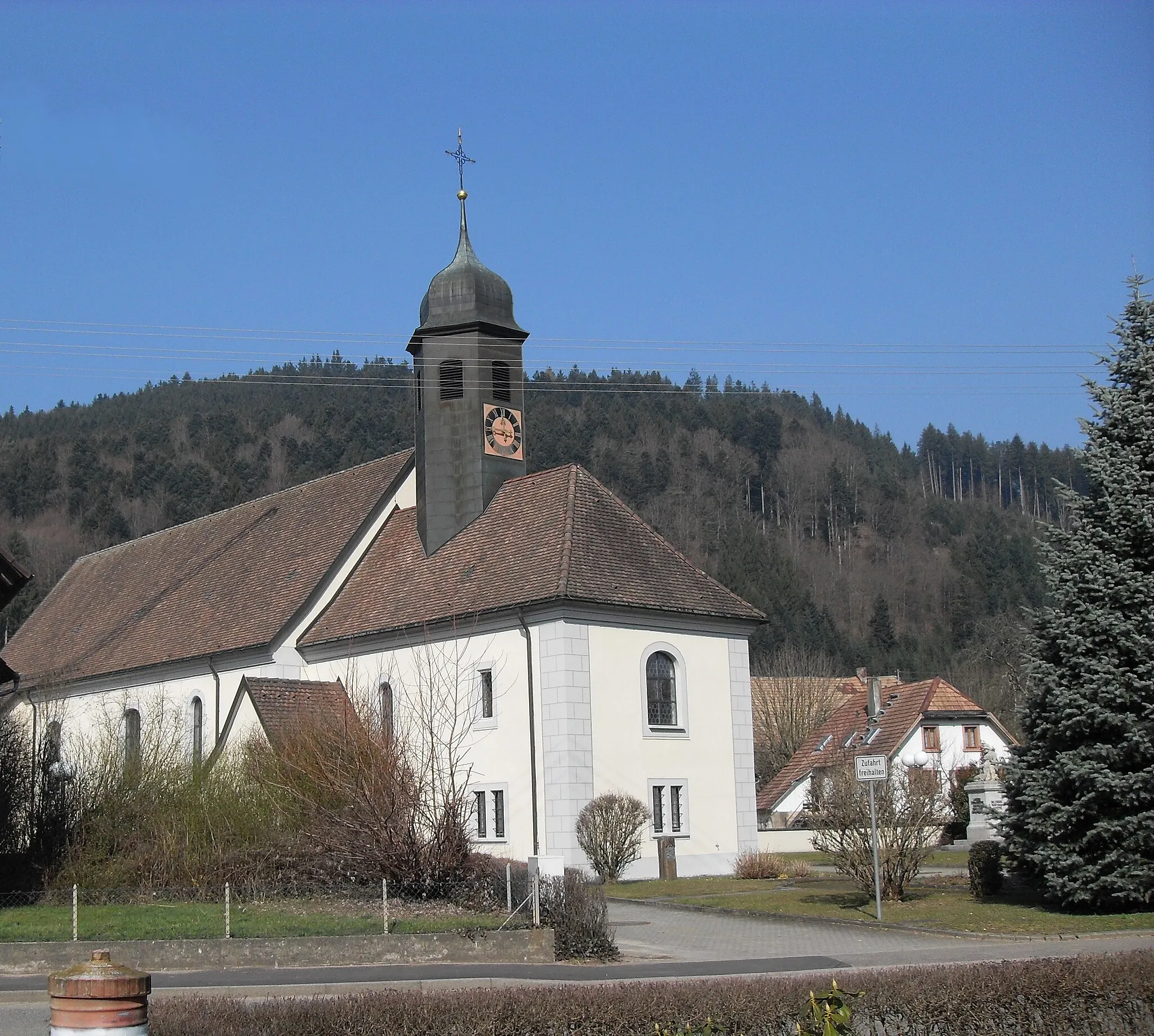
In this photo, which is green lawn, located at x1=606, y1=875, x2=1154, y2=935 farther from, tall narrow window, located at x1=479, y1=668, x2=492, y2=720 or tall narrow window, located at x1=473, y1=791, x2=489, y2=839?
tall narrow window, located at x1=479, y1=668, x2=492, y2=720

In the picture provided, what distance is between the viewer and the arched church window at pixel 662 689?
29.1 meters

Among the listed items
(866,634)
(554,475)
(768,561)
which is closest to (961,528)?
(866,634)

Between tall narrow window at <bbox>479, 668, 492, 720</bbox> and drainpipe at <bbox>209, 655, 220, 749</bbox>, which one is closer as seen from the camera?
tall narrow window at <bbox>479, 668, 492, 720</bbox>

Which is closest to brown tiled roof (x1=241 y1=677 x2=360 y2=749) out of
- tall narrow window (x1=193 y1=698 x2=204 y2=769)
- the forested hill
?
tall narrow window (x1=193 y1=698 x2=204 y2=769)

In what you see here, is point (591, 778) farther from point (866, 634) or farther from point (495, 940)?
point (866, 634)

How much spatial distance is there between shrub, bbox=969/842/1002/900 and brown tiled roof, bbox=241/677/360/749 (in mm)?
10846

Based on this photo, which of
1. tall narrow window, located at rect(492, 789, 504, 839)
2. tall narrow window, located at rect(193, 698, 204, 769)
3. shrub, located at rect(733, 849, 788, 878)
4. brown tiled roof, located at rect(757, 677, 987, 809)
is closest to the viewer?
shrub, located at rect(733, 849, 788, 878)

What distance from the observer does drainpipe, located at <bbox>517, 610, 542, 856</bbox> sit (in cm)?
2727

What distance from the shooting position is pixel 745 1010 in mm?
9289

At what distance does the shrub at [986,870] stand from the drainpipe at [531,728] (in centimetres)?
930

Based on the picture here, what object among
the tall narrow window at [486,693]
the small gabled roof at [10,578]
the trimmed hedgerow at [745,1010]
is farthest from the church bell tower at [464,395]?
the trimmed hedgerow at [745,1010]

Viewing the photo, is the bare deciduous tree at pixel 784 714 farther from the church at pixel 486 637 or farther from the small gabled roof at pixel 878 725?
the church at pixel 486 637

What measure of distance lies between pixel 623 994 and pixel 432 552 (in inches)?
918

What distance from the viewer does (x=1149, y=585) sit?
18.5 meters
